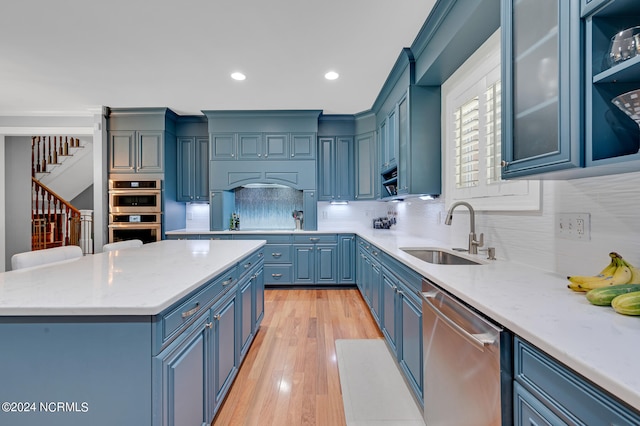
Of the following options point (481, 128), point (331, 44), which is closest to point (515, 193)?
point (481, 128)

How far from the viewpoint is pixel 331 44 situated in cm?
267

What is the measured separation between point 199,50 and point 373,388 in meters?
3.29

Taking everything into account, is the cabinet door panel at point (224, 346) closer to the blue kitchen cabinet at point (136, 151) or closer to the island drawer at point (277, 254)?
the island drawer at point (277, 254)

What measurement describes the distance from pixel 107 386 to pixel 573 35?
2008mm

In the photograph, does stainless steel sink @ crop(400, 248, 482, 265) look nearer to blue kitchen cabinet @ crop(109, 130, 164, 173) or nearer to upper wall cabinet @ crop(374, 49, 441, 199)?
upper wall cabinet @ crop(374, 49, 441, 199)

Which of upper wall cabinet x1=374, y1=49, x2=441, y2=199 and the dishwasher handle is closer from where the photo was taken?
the dishwasher handle

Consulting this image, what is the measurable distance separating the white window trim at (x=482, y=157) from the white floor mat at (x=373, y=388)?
140 cm

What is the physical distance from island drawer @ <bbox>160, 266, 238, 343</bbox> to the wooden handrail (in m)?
5.62

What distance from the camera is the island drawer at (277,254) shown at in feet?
14.1

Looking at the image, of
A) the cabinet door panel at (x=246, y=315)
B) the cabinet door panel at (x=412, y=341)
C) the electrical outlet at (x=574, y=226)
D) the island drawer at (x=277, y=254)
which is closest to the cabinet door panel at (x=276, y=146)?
the island drawer at (x=277, y=254)

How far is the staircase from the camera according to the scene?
17.1 feet

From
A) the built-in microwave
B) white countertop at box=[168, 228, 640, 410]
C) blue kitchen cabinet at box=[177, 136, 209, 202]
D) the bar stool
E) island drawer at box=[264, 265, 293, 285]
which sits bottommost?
island drawer at box=[264, 265, 293, 285]

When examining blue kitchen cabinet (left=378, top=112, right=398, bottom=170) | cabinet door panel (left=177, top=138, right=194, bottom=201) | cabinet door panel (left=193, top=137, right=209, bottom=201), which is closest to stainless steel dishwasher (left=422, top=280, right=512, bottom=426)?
blue kitchen cabinet (left=378, top=112, right=398, bottom=170)

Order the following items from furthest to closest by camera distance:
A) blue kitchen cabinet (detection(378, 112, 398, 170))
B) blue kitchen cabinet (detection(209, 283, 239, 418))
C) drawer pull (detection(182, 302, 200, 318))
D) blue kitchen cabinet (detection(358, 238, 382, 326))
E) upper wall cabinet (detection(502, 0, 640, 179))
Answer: blue kitchen cabinet (detection(378, 112, 398, 170))
blue kitchen cabinet (detection(358, 238, 382, 326))
blue kitchen cabinet (detection(209, 283, 239, 418))
drawer pull (detection(182, 302, 200, 318))
upper wall cabinet (detection(502, 0, 640, 179))
